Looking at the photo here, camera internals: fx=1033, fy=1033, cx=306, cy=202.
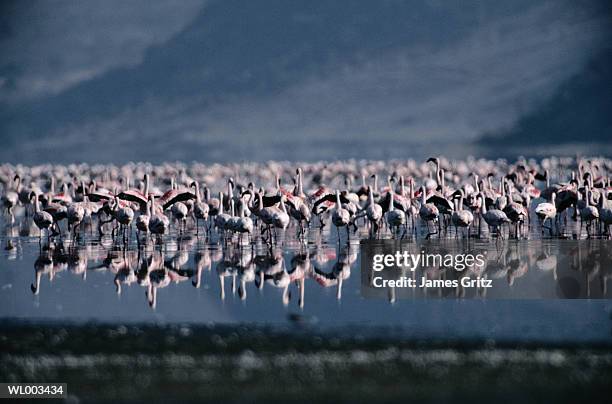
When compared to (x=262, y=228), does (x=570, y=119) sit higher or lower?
higher

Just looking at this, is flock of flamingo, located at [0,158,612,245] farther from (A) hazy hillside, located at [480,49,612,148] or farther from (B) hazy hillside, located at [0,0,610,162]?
(A) hazy hillside, located at [480,49,612,148]

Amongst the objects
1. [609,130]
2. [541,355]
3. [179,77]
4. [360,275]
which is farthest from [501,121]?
[541,355]

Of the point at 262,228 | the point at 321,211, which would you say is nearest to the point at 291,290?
the point at 262,228

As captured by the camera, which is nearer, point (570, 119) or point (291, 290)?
point (291, 290)

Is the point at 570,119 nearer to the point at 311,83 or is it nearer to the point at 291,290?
the point at 311,83

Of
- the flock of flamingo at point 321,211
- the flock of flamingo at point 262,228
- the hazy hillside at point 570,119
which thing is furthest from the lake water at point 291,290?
the hazy hillside at point 570,119

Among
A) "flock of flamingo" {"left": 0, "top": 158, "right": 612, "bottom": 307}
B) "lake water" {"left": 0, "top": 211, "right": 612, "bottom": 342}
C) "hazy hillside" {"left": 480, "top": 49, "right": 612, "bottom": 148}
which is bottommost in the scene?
"lake water" {"left": 0, "top": 211, "right": 612, "bottom": 342}

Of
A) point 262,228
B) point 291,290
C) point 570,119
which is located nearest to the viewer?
point 291,290

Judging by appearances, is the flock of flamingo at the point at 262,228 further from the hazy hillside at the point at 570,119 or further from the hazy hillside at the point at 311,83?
the hazy hillside at the point at 570,119

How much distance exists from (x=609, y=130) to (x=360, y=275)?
196ft

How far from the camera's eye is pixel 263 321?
11.5 metres

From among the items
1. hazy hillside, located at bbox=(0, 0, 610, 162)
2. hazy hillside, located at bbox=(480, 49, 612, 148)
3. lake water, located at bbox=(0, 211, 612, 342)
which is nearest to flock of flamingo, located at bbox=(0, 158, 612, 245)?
lake water, located at bbox=(0, 211, 612, 342)

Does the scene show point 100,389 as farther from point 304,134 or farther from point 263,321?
point 304,134

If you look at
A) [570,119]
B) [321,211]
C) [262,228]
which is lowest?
[262,228]
